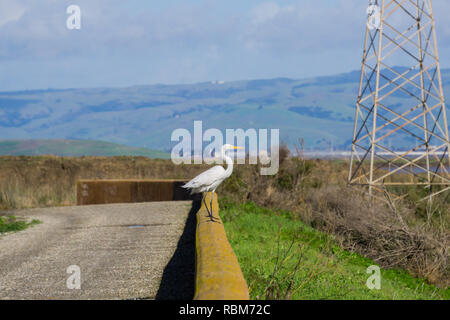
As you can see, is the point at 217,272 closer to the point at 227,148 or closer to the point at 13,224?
the point at 227,148

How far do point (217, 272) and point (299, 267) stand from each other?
3.06 meters

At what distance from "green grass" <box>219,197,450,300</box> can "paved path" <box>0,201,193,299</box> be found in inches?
48.3

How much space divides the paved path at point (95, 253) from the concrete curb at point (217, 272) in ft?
3.11

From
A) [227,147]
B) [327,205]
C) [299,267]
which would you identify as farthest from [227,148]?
[327,205]

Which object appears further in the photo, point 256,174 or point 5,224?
point 256,174

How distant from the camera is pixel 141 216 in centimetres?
1648

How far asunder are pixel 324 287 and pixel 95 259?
4407mm

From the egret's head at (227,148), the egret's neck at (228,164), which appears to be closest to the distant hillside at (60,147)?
the egret's head at (227,148)

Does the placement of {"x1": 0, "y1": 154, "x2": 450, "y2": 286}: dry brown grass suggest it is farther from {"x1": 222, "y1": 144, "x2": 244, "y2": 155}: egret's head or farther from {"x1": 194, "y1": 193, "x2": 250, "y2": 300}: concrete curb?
{"x1": 194, "y1": 193, "x2": 250, "y2": 300}: concrete curb

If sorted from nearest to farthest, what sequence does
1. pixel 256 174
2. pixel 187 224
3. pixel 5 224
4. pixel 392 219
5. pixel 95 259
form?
pixel 95 259 → pixel 392 219 → pixel 187 224 → pixel 5 224 → pixel 256 174

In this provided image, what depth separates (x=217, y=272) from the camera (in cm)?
575
